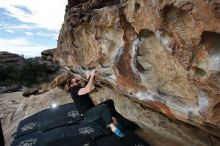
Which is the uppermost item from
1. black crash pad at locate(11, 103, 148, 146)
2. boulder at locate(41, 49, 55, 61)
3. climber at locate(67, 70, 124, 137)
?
boulder at locate(41, 49, 55, 61)

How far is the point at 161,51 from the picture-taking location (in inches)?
194

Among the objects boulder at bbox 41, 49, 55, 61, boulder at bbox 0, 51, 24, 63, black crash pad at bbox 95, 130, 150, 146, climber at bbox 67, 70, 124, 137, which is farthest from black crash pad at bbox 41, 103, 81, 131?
boulder at bbox 0, 51, 24, 63

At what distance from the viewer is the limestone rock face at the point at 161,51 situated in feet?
11.8

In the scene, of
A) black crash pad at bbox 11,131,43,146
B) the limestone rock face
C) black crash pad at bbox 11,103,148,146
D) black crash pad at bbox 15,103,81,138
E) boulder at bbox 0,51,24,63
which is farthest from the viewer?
boulder at bbox 0,51,24,63

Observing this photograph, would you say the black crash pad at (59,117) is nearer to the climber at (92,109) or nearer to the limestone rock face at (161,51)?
the climber at (92,109)

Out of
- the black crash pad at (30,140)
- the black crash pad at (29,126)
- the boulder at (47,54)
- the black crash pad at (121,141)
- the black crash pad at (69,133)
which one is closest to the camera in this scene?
the black crash pad at (121,141)

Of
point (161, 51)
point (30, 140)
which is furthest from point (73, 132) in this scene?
point (161, 51)

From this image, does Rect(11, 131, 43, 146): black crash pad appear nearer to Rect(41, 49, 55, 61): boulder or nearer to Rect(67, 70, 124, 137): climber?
Rect(67, 70, 124, 137): climber

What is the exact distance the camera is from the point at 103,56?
6832 mm

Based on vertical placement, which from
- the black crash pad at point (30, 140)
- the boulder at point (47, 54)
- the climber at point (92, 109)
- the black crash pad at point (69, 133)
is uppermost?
the boulder at point (47, 54)

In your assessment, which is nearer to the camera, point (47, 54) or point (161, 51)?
point (161, 51)

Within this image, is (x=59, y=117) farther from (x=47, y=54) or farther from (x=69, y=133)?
(x=47, y=54)

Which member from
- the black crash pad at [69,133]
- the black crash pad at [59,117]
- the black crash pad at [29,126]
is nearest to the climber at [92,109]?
the black crash pad at [69,133]

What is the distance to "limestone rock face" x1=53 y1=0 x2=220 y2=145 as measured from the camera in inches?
142
